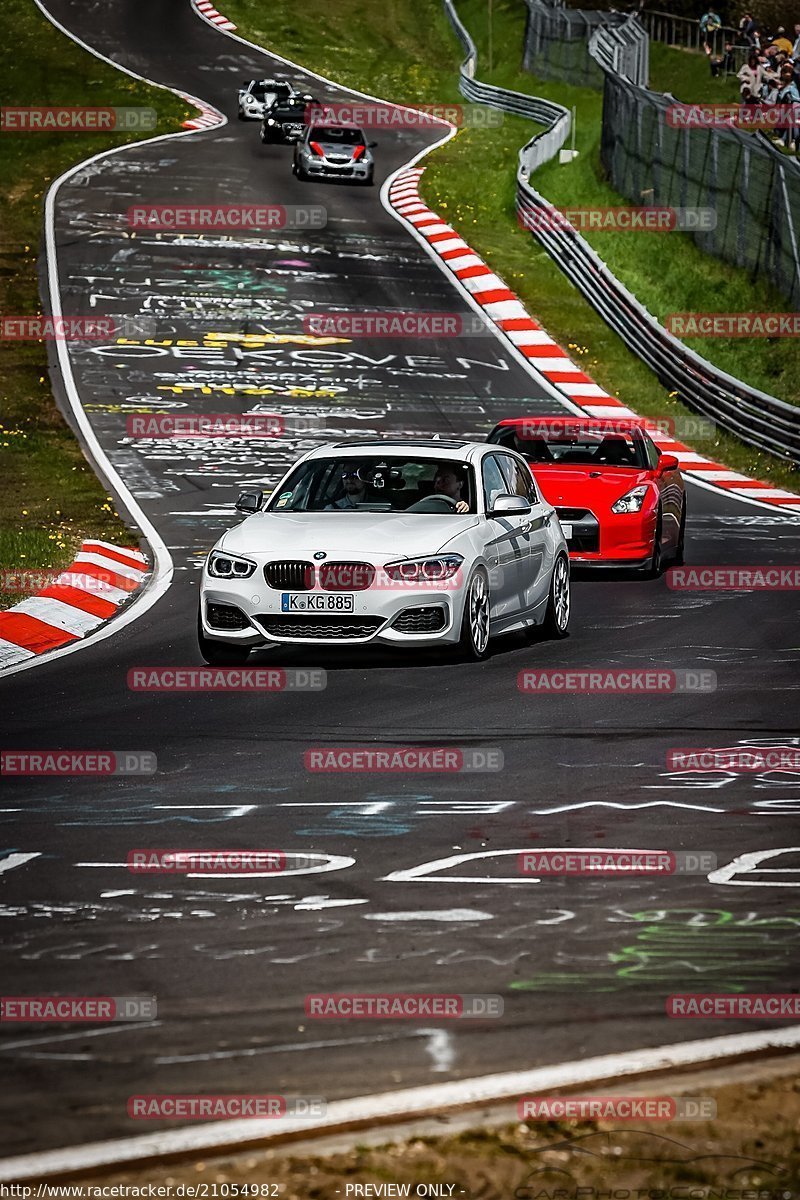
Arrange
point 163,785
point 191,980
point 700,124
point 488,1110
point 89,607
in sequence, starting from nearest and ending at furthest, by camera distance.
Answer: point 488,1110, point 191,980, point 163,785, point 89,607, point 700,124

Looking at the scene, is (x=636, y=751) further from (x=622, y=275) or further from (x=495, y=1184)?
(x=622, y=275)

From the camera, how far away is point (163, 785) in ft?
30.7

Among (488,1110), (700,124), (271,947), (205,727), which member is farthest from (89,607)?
(700,124)

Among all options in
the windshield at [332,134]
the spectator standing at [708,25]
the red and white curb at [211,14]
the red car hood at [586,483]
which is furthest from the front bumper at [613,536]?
the red and white curb at [211,14]

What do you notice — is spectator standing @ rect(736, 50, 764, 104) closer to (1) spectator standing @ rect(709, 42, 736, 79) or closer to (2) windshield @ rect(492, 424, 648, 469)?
(1) spectator standing @ rect(709, 42, 736, 79)

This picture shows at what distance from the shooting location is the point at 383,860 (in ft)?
25.6

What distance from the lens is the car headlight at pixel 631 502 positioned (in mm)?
17234

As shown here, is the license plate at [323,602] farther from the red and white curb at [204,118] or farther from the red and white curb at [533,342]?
the red and white curb at [204,118]

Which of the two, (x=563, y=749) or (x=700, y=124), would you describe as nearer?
(x=563, y=749)

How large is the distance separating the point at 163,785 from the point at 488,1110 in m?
4.56

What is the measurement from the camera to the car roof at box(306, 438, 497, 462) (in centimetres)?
1393

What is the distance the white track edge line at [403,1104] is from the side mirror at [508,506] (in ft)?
26.4

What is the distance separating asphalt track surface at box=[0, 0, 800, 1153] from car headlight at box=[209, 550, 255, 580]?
0.73 meters

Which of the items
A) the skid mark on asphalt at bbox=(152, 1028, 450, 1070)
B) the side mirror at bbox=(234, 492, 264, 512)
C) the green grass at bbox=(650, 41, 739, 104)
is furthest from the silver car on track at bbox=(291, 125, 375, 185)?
the skid mark on asphalt at bbox=(152, 1028, 450, 1070)
